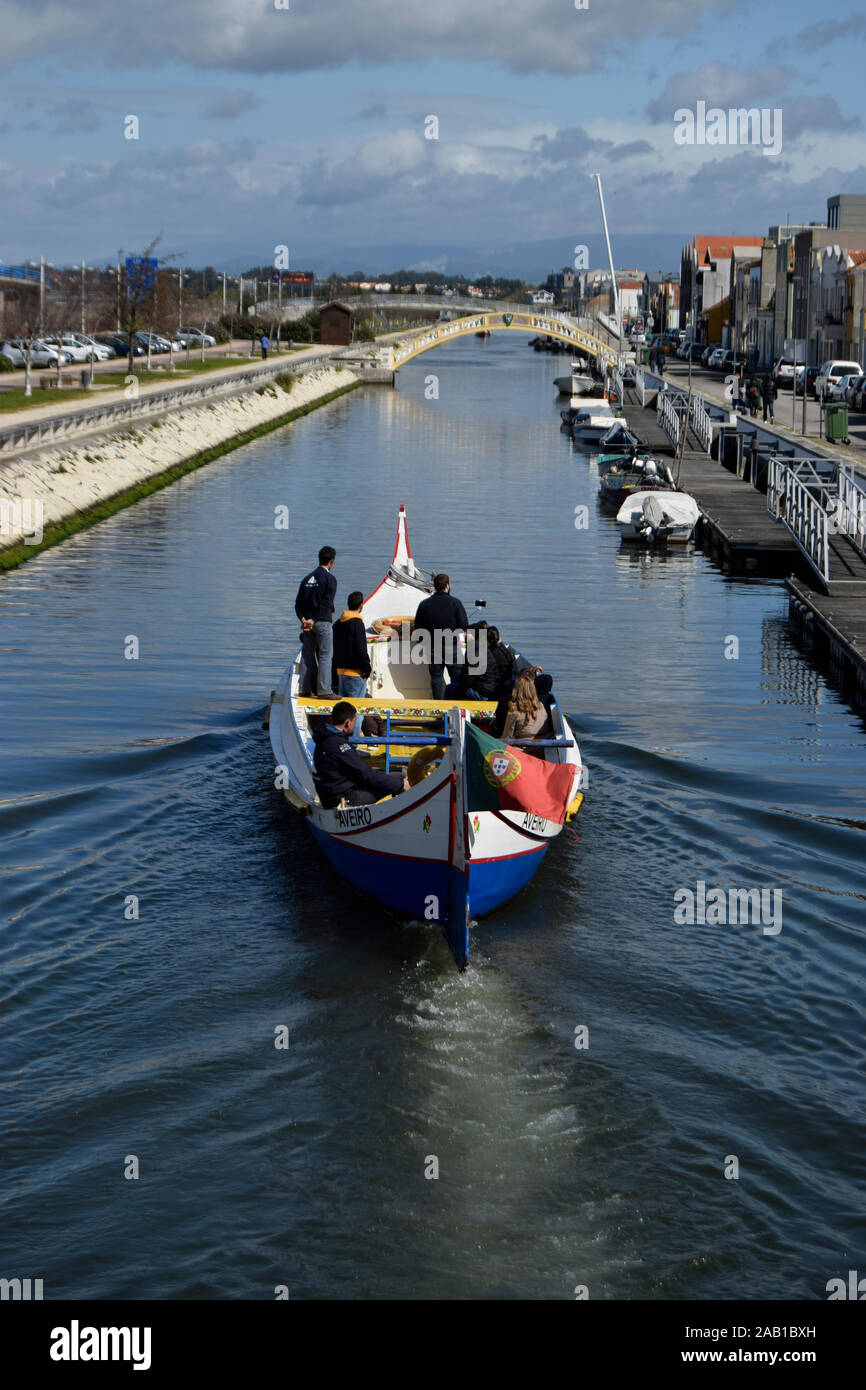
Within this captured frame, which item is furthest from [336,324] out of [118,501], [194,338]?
[118,501]

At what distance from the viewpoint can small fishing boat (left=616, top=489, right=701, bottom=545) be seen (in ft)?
137

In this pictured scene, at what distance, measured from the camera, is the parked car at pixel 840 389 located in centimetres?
7394

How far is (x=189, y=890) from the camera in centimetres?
1562

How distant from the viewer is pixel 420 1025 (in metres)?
12.7

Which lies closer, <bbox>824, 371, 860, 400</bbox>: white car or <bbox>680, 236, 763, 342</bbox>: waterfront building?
<bbox>824, 371, 860, 400</bbox>: white car

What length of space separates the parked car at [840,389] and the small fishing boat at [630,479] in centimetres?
2568

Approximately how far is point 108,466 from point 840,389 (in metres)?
41.1

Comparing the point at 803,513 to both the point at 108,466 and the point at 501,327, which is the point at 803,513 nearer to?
the point at 108,466

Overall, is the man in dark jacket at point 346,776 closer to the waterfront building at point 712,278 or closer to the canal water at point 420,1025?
the canal water at point 420,1025

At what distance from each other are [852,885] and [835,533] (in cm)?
2097

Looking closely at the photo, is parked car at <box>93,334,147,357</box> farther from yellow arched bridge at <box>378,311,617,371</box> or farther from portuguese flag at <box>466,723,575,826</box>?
portuguese flag at <box>466,723,575,826</box>

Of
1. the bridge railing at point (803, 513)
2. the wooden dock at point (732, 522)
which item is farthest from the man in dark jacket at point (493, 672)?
the wooden dock at point (732, 522)

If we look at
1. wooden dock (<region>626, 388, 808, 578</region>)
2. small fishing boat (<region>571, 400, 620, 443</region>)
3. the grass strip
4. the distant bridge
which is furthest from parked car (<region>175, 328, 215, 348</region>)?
wooden dock (<region>626, 388, 808, 578</region>)

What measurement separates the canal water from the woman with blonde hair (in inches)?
50.2
